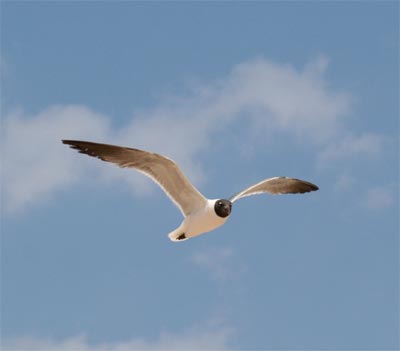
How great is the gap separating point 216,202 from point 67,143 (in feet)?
7.07

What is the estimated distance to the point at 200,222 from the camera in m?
12.0

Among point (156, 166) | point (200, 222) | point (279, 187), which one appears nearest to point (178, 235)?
point (200, 222)

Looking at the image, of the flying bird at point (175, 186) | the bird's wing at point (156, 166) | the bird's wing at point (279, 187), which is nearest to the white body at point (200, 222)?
the flying bird at point (175, 186)

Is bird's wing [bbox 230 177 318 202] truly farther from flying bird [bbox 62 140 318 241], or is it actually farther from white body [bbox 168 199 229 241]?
white body [bbox 168 199 229 241]

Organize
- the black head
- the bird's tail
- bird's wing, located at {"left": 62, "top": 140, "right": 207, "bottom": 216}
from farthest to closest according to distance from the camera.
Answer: the bird's tail
the black head
bird's wing, located at {"left": 62, "top": 140, "right": 207, "bottom": 216}

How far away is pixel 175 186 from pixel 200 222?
60cm

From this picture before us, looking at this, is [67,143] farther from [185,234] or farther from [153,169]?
[185,234]

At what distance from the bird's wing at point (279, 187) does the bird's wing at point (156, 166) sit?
0.91 metres

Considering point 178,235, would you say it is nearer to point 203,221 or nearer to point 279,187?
point 203,221

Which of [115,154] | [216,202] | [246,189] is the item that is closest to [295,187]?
[246,189]

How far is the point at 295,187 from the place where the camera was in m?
14.2

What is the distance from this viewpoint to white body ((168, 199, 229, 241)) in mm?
11922

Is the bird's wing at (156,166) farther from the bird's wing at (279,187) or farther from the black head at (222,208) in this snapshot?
the bird's wing at (279,187)

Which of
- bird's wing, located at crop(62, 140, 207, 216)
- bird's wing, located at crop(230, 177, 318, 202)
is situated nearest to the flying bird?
bird's wing, located at crop(62, 140, 207, 216)
